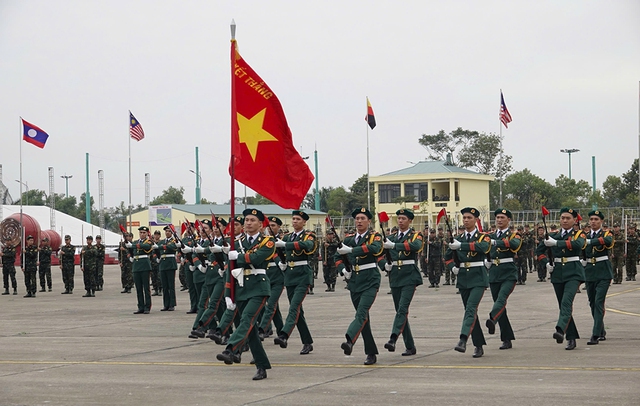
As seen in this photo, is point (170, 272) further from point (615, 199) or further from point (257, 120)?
point (615, 199)

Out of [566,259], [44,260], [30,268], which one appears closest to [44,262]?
[44,260]

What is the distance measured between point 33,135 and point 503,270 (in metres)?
25.5

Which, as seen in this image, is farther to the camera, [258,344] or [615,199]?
[615,199]

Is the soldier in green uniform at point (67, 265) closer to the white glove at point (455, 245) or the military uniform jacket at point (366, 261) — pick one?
the military uniform jacket at point (366, 261)

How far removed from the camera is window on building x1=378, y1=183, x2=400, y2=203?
6762 cm

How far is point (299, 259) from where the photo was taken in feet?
41.5

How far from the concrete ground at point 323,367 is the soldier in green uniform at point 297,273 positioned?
0.28 m

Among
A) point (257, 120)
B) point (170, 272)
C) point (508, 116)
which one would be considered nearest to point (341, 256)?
point (257, 120)

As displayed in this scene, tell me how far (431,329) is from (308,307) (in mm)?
5991

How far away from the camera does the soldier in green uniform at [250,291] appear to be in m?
9.57

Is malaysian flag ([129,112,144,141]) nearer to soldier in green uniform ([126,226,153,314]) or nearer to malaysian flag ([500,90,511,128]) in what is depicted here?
malaysian flag ([500,90,511,128])

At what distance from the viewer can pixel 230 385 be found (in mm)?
9281

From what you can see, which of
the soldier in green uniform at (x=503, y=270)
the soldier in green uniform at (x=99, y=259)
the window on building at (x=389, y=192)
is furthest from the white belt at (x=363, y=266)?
the window on building at (x=389, y=192)

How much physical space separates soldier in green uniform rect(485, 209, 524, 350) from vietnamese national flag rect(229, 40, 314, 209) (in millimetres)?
2723
